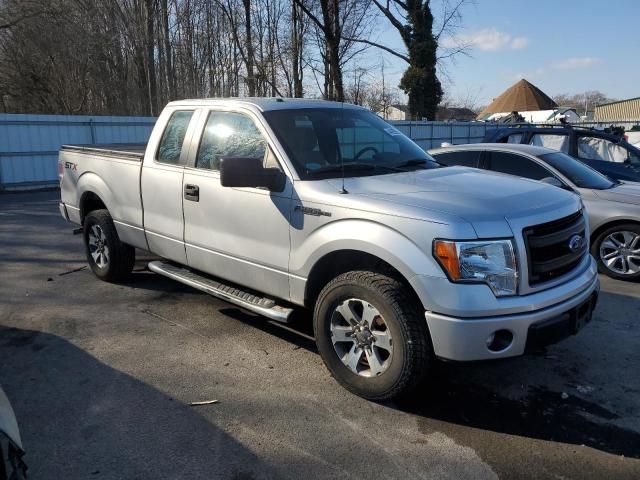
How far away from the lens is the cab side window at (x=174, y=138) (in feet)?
16.2

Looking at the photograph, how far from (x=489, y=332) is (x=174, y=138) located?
3442 millimetres

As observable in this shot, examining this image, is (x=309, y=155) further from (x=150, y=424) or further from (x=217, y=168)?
(x=150, y=424)

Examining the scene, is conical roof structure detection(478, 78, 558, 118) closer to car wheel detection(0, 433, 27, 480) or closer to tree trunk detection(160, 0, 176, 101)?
tree trunk detection(160, 0, 176, 101)

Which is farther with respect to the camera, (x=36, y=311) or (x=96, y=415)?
(x=36, y=311)

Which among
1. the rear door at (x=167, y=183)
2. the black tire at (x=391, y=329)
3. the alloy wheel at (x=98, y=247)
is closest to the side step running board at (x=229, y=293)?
the rear door at (x=167, y=183)

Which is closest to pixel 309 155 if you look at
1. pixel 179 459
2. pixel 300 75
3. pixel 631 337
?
pixel 179 459

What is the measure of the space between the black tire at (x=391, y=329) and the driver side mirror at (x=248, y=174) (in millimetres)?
850

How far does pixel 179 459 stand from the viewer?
292cm

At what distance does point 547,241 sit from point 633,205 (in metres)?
3.69

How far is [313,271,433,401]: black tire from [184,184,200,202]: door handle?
1.59 m

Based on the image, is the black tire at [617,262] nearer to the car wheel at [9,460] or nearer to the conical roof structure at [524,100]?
the car wheel at [9,460]

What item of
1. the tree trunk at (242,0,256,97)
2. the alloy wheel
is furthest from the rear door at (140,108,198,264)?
the tree trunk at (242,0,256,97)

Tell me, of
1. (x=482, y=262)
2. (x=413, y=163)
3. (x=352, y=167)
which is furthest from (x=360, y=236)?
(x=413, y=163)

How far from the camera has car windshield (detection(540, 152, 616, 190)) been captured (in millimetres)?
6641
